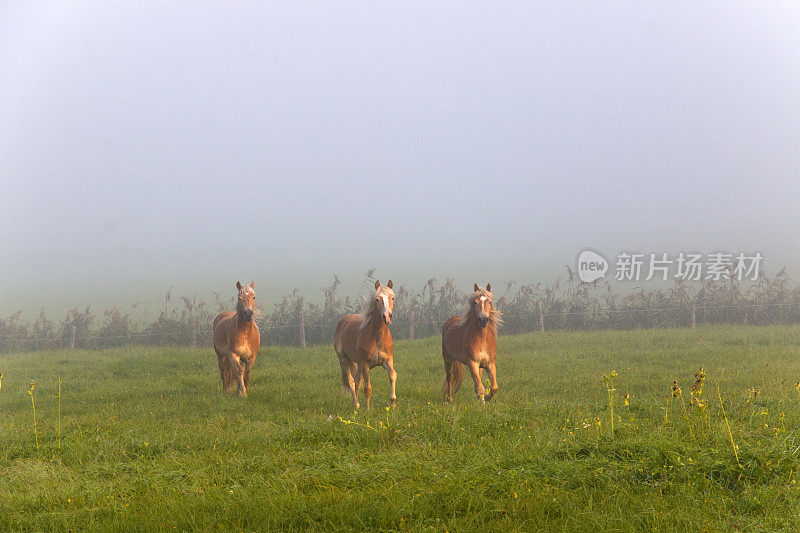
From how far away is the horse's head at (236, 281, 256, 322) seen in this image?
1267 cm

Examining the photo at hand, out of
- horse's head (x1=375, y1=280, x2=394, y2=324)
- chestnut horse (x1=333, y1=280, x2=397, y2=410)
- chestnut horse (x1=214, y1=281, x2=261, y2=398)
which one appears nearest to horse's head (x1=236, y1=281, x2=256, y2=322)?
chestnut horse (x1=214, y1=281, x2=261, y2=398)

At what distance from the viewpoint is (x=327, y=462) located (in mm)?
6586

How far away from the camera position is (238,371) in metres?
12.8

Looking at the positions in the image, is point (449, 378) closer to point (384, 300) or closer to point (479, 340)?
point (479, 340)

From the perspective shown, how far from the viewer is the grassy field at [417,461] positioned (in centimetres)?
496

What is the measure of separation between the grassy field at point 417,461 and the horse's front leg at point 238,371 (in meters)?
0.30

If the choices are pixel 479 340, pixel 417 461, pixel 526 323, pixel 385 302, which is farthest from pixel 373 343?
pixel 526 323

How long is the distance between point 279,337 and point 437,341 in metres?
8.21

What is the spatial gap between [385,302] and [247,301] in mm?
4308

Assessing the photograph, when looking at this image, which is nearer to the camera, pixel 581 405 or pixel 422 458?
pixel 422 458

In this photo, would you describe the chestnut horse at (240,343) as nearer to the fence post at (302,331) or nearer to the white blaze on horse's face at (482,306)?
the white blaze on horse's face at (482,306)

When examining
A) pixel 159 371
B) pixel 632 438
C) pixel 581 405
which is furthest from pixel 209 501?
pixel 159 371

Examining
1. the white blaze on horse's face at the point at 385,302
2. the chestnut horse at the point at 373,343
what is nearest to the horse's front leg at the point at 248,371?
the chestnut horse at the point at 373,343

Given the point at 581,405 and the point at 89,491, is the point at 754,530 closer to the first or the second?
the point at 581,405
